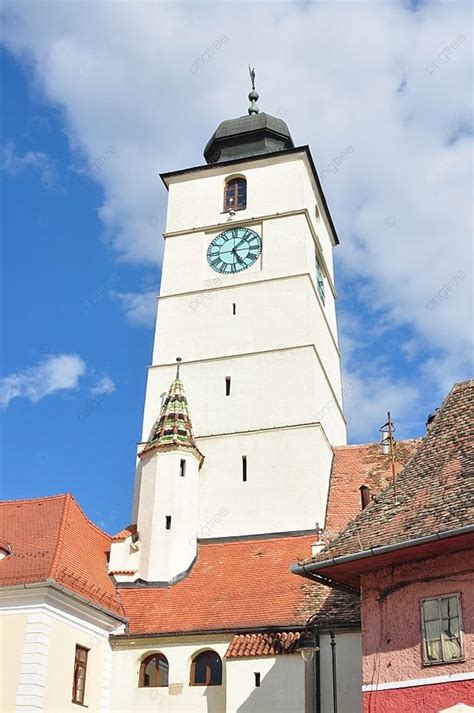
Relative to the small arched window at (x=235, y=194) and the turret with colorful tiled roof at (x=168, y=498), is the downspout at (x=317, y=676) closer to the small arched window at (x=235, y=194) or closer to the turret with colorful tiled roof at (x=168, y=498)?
the turret with colorful tiled roof at (x=168, y=498)

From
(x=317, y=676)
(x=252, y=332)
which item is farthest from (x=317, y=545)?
(x=252, y=332)

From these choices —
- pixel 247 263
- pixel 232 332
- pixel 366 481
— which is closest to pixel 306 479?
pixel 366 481

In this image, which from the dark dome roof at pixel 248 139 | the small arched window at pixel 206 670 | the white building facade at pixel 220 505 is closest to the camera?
the white building facade at pixel 220 505

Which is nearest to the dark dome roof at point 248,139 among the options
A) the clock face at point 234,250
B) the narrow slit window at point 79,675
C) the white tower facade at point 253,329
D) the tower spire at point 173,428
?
the white tower facade at point 253,329

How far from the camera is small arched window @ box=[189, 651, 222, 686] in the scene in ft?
60.6

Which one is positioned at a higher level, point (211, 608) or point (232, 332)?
point (232, 332)

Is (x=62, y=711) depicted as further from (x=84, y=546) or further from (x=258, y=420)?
(x=258, y=420)

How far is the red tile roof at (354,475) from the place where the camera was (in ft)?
75.6

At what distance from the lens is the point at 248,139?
109 ft

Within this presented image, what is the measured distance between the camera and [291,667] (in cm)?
1744

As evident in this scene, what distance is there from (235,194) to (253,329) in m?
6.55

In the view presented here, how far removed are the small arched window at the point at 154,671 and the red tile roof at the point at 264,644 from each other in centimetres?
186

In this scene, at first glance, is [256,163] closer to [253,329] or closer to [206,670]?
[253,329]

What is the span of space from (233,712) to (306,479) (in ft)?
25.2
